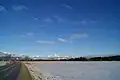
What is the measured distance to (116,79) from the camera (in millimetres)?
22781

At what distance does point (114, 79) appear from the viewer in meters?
22.9

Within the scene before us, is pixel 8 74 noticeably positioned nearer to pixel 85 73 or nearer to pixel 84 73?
pixel 84 73

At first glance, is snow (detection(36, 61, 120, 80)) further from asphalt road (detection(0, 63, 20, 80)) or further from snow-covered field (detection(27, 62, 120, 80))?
asphalt road (detection(0, 63, 20, 80))

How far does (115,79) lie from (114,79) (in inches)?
4.2

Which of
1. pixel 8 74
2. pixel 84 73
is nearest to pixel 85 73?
pixel 84 73

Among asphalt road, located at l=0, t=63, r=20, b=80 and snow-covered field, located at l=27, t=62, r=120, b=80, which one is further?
snow-covered field, located at l=27, t=62, r=120, b=80

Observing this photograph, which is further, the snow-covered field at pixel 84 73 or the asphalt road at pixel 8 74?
the snow-covered field at pixel 84 73

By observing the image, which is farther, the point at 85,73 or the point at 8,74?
the point at 85,73

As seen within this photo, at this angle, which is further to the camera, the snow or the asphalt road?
the snow

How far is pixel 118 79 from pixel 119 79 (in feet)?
0.40

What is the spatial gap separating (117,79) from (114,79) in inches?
12.0

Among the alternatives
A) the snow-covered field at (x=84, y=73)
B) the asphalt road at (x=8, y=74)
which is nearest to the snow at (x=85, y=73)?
the snow-covered field at (x=84, y=73)

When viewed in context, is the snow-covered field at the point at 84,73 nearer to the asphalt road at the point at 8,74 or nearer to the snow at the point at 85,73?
the snow at the point at 85,73

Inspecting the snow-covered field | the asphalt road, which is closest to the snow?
the snow-covered field
